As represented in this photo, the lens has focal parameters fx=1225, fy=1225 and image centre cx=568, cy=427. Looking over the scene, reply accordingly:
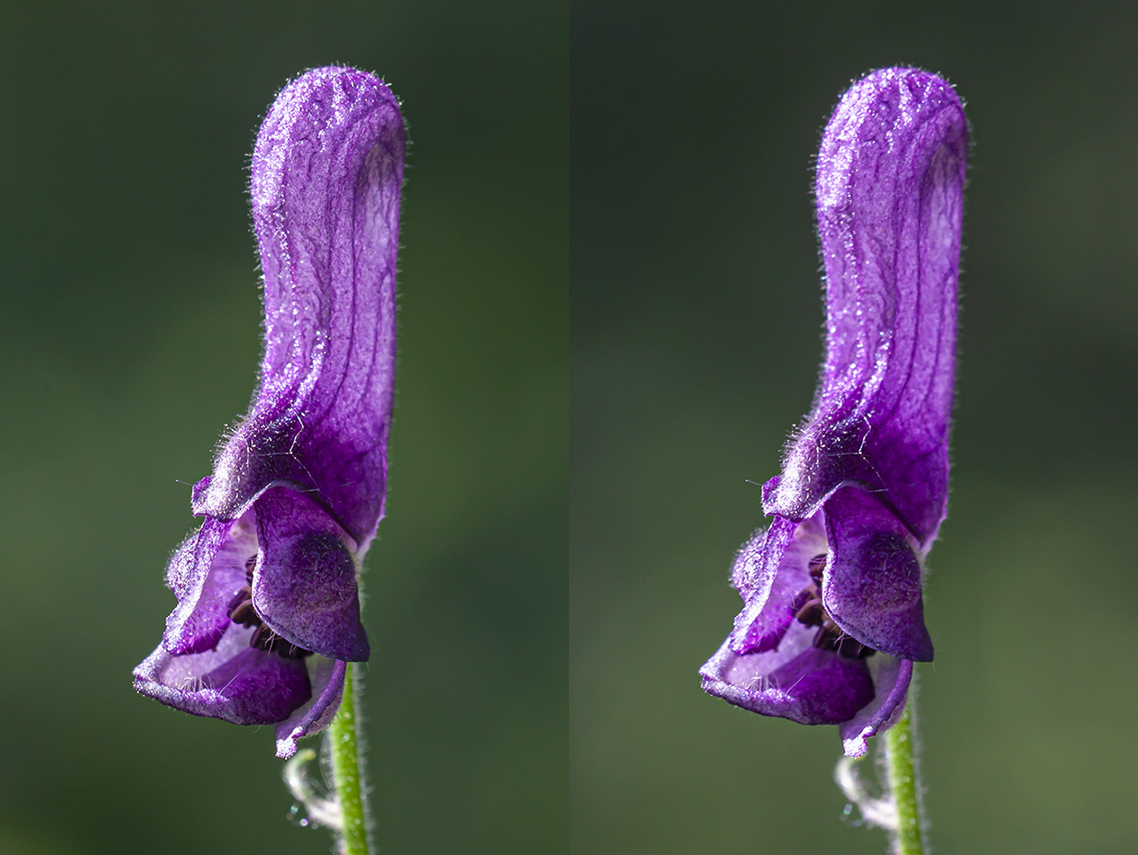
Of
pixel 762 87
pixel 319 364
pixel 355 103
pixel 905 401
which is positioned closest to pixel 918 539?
pixel 905 401

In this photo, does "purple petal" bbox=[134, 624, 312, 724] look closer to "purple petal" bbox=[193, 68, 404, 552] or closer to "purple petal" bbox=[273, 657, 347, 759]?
"purple petal" bbox=[273, 657, 347, 759]

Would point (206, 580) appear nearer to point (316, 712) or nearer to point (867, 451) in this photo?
point (316, 712)

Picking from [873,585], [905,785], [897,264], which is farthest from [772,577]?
[897,264]

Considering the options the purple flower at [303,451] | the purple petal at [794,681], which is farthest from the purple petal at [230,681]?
the purple petal at [794,681]

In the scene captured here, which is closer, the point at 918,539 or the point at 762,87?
the point at 918,539

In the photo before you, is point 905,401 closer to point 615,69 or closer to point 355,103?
point 355,103

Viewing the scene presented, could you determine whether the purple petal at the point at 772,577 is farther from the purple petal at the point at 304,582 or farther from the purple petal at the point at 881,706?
the purple petal at the point at 304,582

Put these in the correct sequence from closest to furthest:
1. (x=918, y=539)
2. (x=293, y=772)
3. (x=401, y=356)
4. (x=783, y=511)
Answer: (x=783, y=511), (x=918, y=539), (x=293, y=772), (x=401, y=356)
